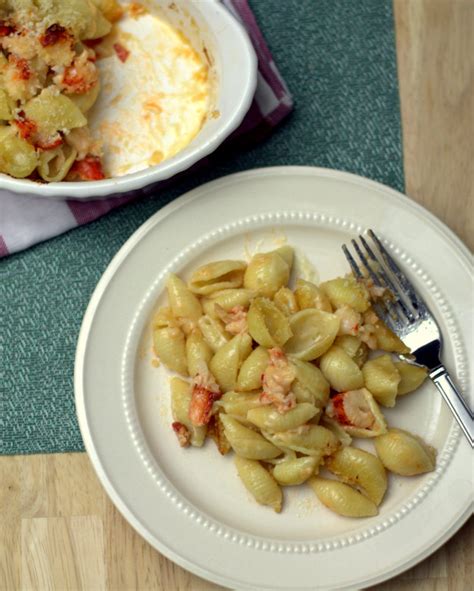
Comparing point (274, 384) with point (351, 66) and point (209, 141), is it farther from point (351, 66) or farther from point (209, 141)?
point (351, 66)

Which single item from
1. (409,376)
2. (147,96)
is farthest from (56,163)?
(409,376)

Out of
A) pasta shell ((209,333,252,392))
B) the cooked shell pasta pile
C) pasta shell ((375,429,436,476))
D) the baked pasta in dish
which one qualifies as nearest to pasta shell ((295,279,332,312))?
the cooked shell pasta pile

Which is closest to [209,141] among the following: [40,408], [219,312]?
[219,312]

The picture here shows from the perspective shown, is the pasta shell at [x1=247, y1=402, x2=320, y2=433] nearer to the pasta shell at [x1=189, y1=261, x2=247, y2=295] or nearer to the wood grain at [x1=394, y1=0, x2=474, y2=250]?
the pasta shell at [x1=189, y1=261, x2=247, y2=295]

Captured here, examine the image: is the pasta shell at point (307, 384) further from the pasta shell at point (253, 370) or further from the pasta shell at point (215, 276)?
the pasta shell at point (215, 276)

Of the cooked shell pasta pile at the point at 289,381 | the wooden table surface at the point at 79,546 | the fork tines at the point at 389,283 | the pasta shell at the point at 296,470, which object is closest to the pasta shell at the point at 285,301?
the cooked shell pasta pile at the point at 289,381
